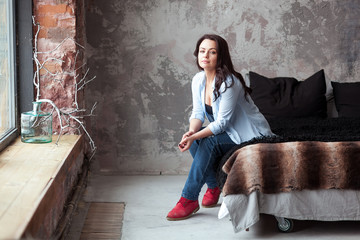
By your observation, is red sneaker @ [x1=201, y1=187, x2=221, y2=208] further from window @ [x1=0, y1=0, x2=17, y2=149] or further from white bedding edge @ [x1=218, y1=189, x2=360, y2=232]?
window @ [x1=0, y1=0, x2=17, y2=149]

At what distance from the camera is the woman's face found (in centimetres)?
336

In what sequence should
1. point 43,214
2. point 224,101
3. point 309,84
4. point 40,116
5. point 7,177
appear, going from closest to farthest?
point 43,214 < point 7,177 < point 40,116 < point 224,101 < point 309,84

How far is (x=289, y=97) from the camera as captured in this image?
14.3 ft

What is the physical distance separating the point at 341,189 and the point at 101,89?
238 centimetres

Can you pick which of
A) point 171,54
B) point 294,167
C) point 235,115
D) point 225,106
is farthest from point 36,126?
point 171,54

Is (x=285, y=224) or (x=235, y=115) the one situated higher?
(x=235, y=115)

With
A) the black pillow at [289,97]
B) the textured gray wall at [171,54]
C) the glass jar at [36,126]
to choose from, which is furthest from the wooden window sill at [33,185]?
the black pillow at [289,97]

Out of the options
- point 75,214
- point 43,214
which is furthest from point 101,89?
point 43,214

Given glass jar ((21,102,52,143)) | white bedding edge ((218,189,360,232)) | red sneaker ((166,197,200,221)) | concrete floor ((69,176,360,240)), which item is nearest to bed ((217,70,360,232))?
white bedding edge ((218,189,360,232))

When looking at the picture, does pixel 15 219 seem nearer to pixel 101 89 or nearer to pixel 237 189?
pixel 237 189

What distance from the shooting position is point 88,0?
14.5 feet

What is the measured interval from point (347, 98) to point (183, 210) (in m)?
1.90

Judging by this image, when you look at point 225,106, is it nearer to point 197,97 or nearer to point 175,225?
point 197,97

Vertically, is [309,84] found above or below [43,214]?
above
